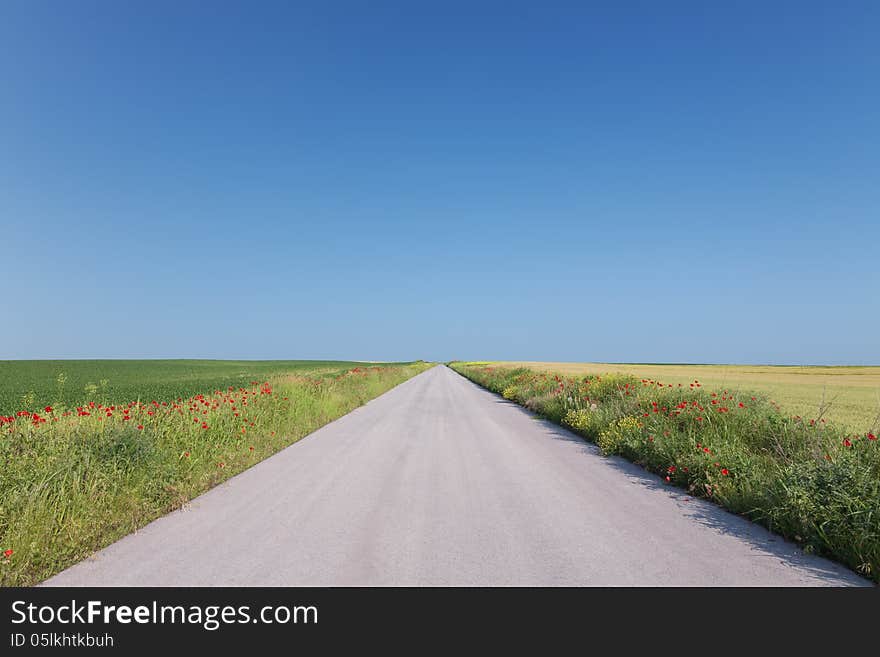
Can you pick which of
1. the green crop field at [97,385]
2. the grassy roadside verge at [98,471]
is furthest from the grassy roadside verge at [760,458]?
the green crop field at [97,385]

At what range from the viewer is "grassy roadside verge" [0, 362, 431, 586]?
383 centimetres

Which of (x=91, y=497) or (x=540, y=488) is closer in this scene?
(x=91, y=497)

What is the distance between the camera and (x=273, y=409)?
11.5 meters

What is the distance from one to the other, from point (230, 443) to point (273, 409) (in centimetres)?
348

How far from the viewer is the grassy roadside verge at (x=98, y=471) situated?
12.6 feet

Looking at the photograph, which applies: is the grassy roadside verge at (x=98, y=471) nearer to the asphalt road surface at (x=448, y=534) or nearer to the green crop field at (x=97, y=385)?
the asphalt road surface at (x=448, y=534)

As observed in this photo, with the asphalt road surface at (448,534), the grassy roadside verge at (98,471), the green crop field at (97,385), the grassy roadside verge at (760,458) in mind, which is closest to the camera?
the asphalt road surface at (448,534)

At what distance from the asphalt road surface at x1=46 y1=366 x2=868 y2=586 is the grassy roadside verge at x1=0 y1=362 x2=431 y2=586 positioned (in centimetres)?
28

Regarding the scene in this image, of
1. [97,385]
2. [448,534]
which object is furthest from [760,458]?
[97,385]

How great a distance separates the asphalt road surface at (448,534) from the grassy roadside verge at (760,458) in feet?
0.93

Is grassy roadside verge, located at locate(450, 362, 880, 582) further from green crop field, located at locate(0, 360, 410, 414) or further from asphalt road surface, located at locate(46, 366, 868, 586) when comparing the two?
green crop field, located at locate(0, 360, 410, 414)
